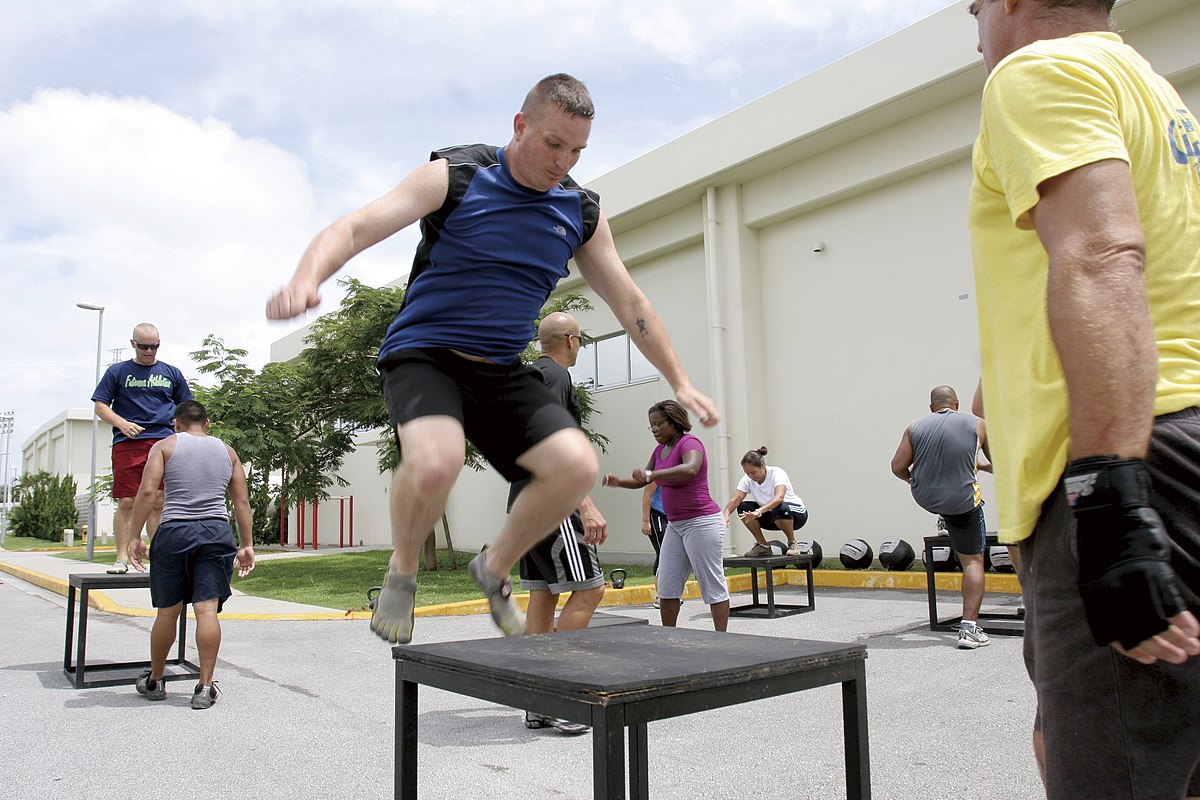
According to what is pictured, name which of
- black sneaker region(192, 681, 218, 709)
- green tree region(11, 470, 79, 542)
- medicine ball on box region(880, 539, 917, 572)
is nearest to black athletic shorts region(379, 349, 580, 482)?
black sneaker region(192, 681, 218, 709)

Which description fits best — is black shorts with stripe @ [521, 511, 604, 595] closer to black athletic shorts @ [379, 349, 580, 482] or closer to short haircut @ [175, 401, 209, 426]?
black athletic shorts @ [379, 349, 580, 482]

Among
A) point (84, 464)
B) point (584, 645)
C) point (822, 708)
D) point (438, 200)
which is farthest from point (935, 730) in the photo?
point (84, 464)

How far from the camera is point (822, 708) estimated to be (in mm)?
5016

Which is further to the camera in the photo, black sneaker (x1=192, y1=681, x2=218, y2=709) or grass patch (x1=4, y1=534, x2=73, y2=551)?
grass patch (x1=4, y1=534, x2=73, y2=551)

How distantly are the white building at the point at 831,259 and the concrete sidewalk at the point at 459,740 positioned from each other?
756 centimetres

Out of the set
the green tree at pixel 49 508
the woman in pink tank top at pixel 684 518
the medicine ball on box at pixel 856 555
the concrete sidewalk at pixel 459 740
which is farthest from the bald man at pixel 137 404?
the green tree at pixel 49 508

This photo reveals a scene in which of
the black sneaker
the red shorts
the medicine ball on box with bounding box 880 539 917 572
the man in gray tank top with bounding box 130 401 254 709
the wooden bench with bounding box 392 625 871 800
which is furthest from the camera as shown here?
the medicine ball on box with bounding box 880 539 917 572

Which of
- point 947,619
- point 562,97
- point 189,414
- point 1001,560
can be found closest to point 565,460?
point 562,97

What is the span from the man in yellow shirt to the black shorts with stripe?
10.7 feet

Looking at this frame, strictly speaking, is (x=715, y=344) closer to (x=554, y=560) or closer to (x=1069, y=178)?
(x=554, y=560)

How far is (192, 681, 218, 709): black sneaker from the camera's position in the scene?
5504mm

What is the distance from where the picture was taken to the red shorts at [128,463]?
24.8 ft

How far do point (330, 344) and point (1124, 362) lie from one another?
1504cm

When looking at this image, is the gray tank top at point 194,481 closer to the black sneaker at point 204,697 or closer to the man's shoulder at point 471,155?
the black sneaker at point 204,697
